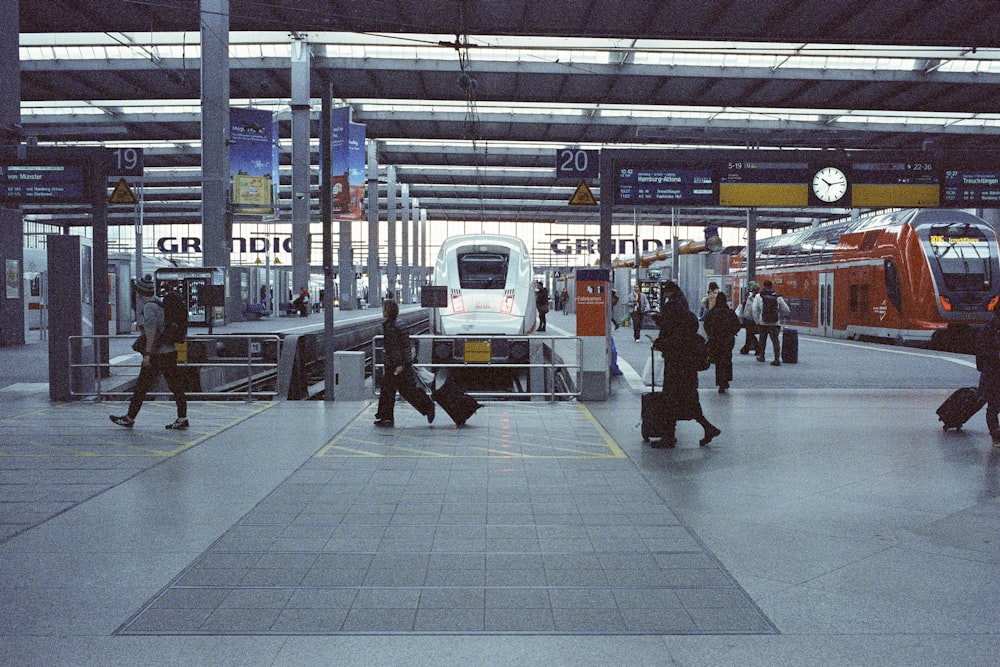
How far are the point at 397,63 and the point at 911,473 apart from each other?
2502cm

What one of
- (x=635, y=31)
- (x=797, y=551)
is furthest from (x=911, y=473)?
(x=635, y=31)

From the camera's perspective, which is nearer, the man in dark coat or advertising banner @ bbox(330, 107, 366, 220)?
the man in dark coat

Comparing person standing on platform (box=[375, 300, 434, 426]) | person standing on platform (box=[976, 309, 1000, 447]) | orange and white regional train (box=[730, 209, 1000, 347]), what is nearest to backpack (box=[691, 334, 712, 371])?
person standing on platform (box=[976, 309, 1000, 447])

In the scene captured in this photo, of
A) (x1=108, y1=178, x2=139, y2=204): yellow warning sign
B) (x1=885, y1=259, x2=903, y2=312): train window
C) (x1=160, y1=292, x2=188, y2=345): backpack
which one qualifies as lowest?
(x1=160, y1=292, x2=188, y2=345): backpack

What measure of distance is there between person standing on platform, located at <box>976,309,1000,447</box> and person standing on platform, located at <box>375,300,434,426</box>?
632 cm

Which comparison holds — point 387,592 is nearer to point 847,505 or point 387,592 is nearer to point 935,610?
point 935,610

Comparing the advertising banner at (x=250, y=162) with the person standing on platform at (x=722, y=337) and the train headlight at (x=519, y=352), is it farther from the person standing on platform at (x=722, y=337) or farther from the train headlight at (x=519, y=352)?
the person standing on platform at (x=722, y=337)

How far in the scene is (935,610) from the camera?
15.6ft

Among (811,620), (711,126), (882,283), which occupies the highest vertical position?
(711,126)

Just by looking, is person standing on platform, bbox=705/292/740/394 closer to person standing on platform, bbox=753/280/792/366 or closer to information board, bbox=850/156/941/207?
information board, bbox=850/156/941/207

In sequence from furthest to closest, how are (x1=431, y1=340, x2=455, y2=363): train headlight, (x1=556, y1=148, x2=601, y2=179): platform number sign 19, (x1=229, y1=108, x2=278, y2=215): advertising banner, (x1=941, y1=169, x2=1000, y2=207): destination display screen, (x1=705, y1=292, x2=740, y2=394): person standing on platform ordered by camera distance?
(x1=229, y1=108, x2=278, y2=215): advertising banner < (x1=556, y1=148, x2=601, y2=179): platform number sign 19 < (x1=431, y1=340, x2=455, y2=363): train headlight < (x1=941, y1=169, x2=1000, y2=207): destination display screen < (x1=705, y1=292, x2=740, y2=394): person standing on platform

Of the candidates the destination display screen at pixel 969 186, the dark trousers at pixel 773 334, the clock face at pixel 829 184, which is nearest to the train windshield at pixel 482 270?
the dark trousers at pixel 773 334

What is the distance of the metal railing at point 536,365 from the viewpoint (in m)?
14.0

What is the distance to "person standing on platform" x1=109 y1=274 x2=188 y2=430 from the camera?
10.7 metres
